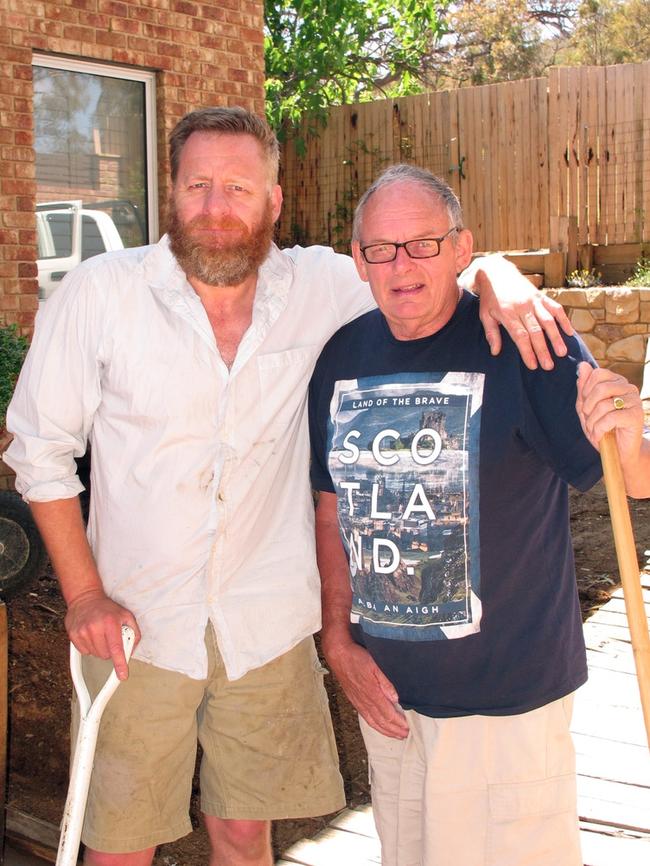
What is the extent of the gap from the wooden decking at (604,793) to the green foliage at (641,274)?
6071mm

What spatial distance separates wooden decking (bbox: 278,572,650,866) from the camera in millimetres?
3404

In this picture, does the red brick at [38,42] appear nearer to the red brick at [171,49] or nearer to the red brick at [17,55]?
the red brick at [17,55]

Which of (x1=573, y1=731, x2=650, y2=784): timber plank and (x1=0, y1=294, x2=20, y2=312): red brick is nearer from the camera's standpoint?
(x1=573, y1=731, x2=650, y2=784): timber plank

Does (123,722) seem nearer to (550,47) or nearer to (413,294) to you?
(413,294)

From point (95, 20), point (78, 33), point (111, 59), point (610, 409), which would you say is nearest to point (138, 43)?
point (111, 59)

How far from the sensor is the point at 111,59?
726 centimetres

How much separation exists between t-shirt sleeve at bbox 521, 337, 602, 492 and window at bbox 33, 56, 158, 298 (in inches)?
223

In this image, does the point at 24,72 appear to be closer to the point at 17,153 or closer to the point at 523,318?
the point at 17,153

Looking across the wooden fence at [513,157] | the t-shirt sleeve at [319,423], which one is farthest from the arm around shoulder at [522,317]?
the wooden fence at [513,157]

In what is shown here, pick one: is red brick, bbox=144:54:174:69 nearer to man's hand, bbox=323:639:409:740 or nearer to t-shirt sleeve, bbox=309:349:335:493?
t-shirt sleeve, bbox=309:349:335:493

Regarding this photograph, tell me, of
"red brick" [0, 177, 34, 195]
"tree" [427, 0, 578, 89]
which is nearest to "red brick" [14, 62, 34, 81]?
"red brick" [0, 177, 34, 195]

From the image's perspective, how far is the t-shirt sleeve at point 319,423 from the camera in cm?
270

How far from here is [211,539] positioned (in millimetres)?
2740

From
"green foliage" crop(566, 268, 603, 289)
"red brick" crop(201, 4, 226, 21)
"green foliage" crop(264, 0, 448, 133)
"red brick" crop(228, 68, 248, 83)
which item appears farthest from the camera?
"green foliage" crop(264, 0, 448, 133)
